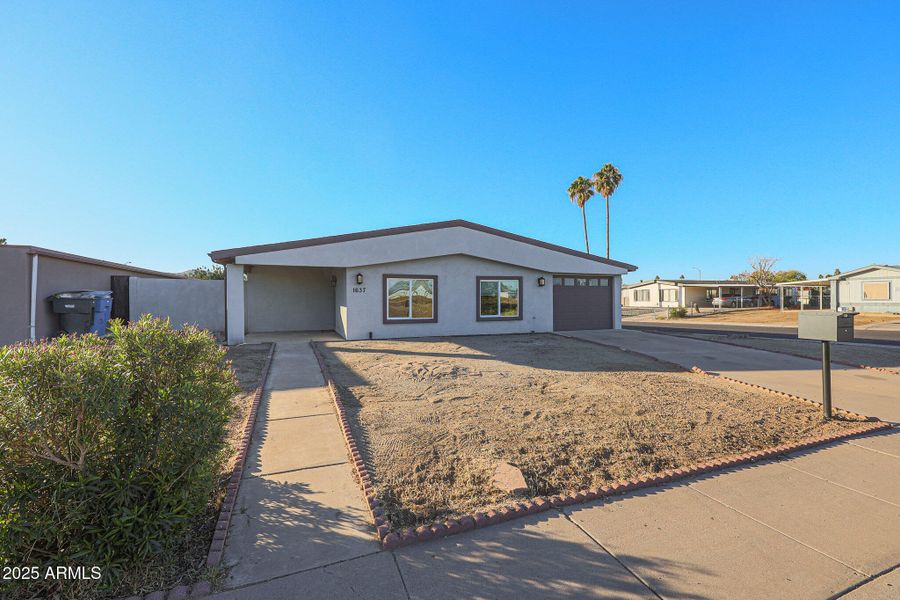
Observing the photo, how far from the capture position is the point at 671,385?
23.6 feet

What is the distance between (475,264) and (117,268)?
44.5ft

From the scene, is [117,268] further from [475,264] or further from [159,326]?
[159,326]

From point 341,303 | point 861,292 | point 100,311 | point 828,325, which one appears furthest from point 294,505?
point 861,292

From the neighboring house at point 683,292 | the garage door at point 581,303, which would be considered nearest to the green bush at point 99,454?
the garage door at point 581,303

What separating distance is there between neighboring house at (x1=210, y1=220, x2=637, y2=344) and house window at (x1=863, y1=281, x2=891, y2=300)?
26002mm

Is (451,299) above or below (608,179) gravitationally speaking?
below

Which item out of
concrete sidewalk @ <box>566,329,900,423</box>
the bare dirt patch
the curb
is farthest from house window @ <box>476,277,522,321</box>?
the bare dirt patch

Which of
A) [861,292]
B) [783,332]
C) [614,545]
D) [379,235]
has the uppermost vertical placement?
[379,235]

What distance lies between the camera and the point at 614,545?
8.74ft

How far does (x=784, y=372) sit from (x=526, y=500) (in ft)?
27.4

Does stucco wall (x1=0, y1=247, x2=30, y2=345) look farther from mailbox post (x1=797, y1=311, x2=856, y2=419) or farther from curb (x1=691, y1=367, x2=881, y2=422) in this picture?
curb (x1=691, y1=367, x2=881, y2=422)

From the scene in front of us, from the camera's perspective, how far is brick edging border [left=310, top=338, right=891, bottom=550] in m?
2.75

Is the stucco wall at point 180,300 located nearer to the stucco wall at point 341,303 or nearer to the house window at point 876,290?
the stucco wall at point 341,303

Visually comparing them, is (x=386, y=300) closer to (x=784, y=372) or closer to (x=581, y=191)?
(x=784, y=372)
